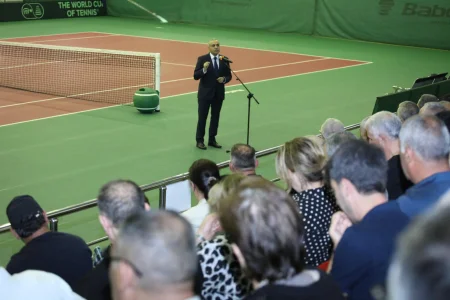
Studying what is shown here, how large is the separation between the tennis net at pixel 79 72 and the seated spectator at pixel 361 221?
511 inches

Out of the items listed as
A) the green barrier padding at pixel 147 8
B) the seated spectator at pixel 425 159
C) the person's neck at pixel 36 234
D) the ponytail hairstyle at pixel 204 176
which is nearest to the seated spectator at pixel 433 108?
the seated spectator at pixel 425 159

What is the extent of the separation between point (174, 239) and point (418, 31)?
94.6 feet

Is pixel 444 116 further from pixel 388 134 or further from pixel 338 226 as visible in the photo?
pixel 338 226

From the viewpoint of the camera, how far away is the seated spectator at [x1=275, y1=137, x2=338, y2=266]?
476cm

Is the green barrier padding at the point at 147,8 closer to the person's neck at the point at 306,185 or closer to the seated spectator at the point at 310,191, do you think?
the seated spectator at the point at 310,191

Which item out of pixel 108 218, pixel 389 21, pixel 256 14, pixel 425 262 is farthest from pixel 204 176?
pixel 256 14

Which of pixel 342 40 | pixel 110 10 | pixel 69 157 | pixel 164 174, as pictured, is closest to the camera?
pixel 164 174

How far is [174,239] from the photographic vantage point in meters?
2.46

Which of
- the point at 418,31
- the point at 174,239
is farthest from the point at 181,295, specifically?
the point at 418,31

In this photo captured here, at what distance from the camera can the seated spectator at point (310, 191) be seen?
4.76m

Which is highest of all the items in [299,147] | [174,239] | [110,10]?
[174,239]

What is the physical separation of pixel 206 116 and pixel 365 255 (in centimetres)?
963

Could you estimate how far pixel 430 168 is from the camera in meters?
4.76

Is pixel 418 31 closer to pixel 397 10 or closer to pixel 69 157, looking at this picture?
pixel 397 10
